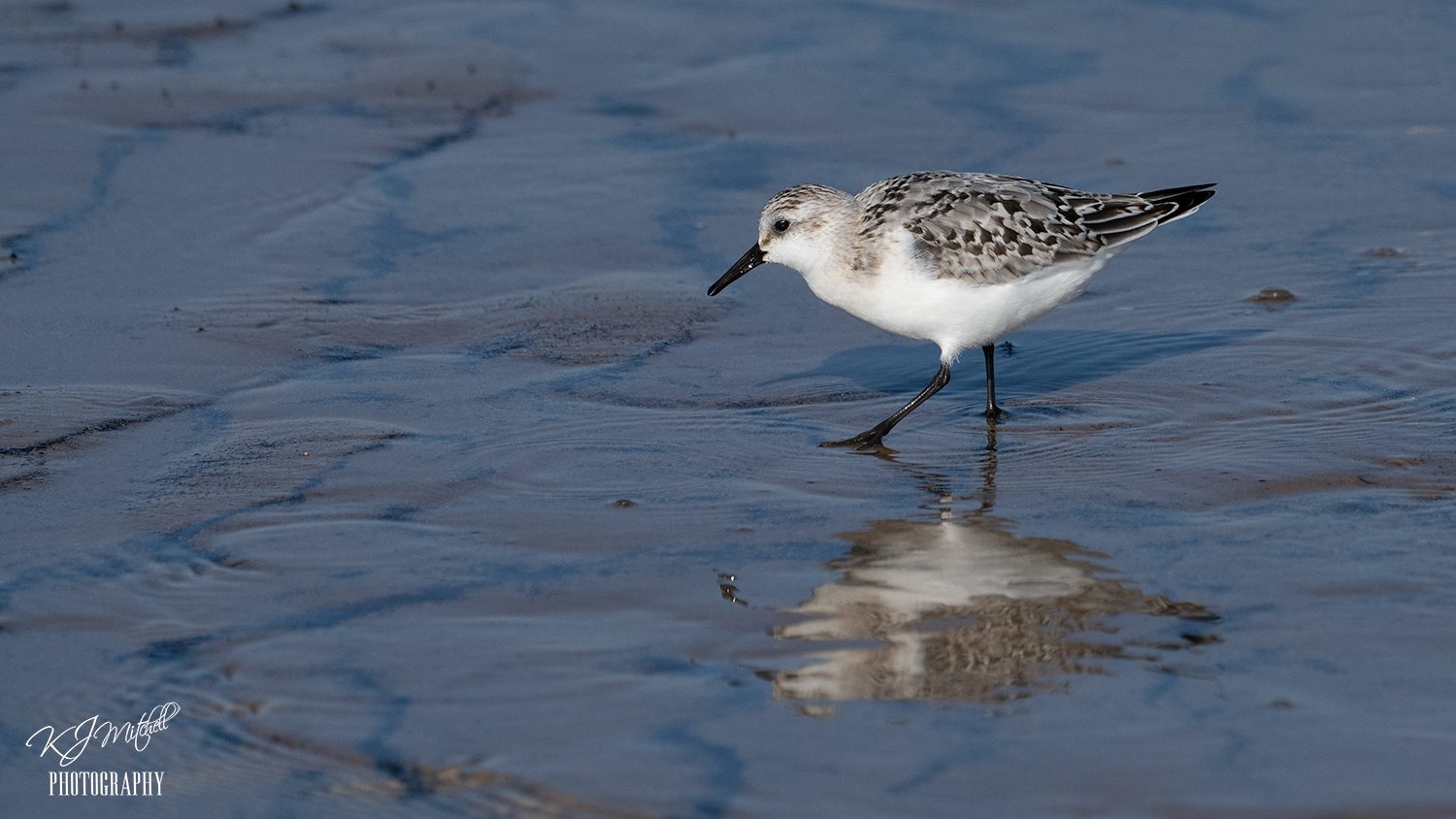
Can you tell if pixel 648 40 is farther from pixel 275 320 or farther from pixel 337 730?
pixel 337 730

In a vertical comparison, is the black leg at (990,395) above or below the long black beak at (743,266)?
below

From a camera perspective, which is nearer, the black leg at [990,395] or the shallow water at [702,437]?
the shallow water at [702,437]

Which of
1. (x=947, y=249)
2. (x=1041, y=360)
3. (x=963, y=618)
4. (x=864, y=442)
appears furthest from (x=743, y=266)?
(x=963, y=618)

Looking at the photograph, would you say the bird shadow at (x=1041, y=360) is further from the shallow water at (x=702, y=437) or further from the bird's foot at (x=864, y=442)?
the bird's foot at (x=864, y=442)

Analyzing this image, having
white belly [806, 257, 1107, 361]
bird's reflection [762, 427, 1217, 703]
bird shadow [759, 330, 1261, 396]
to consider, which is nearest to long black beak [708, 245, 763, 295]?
white belly [806, 257, 1107, 361]

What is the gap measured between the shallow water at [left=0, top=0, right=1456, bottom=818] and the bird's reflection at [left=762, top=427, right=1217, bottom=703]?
0.07 feet

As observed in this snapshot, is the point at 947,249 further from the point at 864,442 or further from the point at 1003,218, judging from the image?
the point at 864,442

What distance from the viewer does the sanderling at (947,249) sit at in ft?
24.1

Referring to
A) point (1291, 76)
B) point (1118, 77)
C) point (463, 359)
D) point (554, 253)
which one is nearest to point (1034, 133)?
point (1118, 77)

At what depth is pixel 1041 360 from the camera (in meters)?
8.29

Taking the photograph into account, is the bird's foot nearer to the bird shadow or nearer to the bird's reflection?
the bird shadow

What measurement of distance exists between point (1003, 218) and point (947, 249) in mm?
364

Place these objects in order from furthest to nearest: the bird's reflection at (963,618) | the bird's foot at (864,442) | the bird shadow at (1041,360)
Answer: the bird shadow at (1041,360), the bird's foot at (864,442), the bird's reflection at (963,618)

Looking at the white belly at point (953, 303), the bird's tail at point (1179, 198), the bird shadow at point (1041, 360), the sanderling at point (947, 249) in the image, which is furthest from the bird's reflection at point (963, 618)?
the bird's tail at point (1179, 198)
